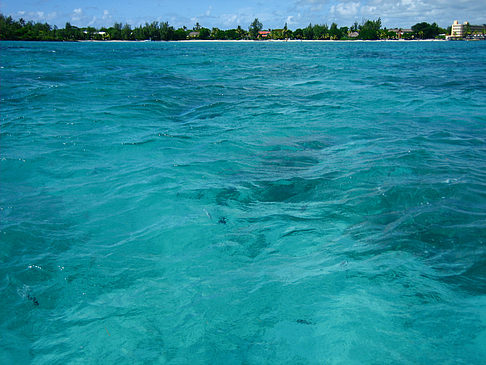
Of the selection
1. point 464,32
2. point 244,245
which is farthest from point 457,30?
point 244,245

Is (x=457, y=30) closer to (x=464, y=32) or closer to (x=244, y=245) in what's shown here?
(x=464, y=32)

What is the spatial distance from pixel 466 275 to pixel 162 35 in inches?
7258

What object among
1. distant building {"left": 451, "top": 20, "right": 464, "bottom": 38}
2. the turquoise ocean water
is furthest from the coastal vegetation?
the turquoise ocean water

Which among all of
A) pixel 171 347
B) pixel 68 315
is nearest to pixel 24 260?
pixel 68 315

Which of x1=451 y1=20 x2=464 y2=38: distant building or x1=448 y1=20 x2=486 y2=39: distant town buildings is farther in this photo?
x1=451 y1=20 x2=464 y2=38: distant building

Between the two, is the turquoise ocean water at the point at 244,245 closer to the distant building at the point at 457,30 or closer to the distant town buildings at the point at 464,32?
the distant town buildings at the point at 464,32

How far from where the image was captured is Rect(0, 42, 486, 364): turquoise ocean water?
281 cm

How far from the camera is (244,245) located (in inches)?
161

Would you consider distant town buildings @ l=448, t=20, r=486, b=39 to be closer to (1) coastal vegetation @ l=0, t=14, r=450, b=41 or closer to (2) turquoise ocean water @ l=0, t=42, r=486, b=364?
(1) coastal vegetation @ l=0, t=14, r=450, b=41

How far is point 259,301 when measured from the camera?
321 centimetres

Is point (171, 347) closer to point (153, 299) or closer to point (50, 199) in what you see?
point (153, 299)

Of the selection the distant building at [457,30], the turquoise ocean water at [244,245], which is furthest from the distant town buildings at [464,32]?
the turquoise ocean water at [244,245]

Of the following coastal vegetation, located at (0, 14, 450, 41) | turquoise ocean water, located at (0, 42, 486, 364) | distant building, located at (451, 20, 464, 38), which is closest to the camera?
turquoise ocean water, located at (0, 42, 486, 364)

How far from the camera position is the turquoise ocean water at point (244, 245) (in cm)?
281
